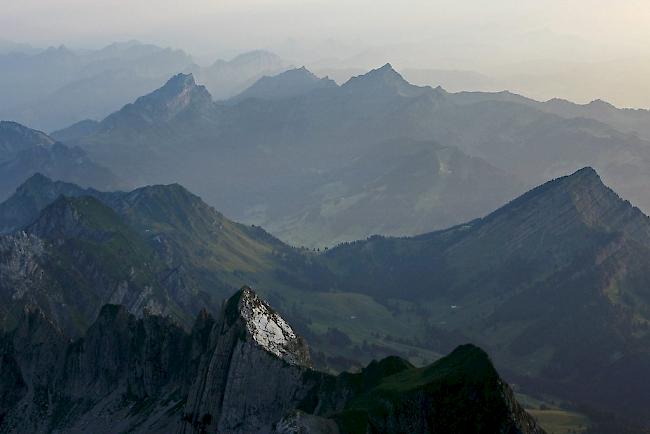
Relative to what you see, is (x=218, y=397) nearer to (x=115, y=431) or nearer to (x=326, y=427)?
(x=326, y=427)

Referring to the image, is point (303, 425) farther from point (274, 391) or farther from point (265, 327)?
point (265, 327)

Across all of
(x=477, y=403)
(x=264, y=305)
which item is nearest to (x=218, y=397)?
(x=264, y=305)

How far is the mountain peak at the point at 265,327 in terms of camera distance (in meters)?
137

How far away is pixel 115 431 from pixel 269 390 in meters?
63.5

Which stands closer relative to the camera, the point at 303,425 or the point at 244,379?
the point at 303,425

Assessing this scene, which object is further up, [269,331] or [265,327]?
[265,327]

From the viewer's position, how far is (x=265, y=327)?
142250 mm

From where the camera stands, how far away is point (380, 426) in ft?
367

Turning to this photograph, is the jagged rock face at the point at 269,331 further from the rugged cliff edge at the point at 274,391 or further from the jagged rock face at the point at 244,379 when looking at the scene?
the rugged cliff edge at the point at 274,391

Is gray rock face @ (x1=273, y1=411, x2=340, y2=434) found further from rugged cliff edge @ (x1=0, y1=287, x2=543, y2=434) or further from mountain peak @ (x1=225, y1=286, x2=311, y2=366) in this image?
mountain peak @ (x1=225, y1=286, x2=311, y2=366)

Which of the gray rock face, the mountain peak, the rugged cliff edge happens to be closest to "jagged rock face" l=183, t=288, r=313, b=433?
the mountain peak

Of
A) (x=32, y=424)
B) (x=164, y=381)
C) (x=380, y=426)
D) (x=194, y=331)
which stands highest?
(x=380, y=426)

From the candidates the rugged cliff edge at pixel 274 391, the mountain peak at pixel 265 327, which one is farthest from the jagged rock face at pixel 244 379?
the rugged cliff edge at pixel 274 391

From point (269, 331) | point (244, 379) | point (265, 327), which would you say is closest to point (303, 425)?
point (244, 379)
